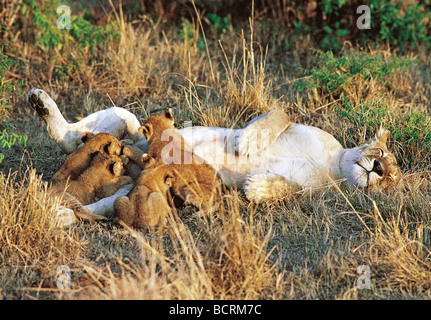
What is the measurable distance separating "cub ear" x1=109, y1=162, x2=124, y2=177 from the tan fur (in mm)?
128

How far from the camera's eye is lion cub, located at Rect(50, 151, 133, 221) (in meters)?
3.68

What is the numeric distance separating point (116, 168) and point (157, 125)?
451mm

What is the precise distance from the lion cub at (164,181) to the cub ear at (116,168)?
0.46 feet

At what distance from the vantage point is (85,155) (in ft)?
12.6

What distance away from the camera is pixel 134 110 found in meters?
5.84

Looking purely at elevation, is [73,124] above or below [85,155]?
above

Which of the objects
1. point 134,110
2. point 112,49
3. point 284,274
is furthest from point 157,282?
point 112,49
